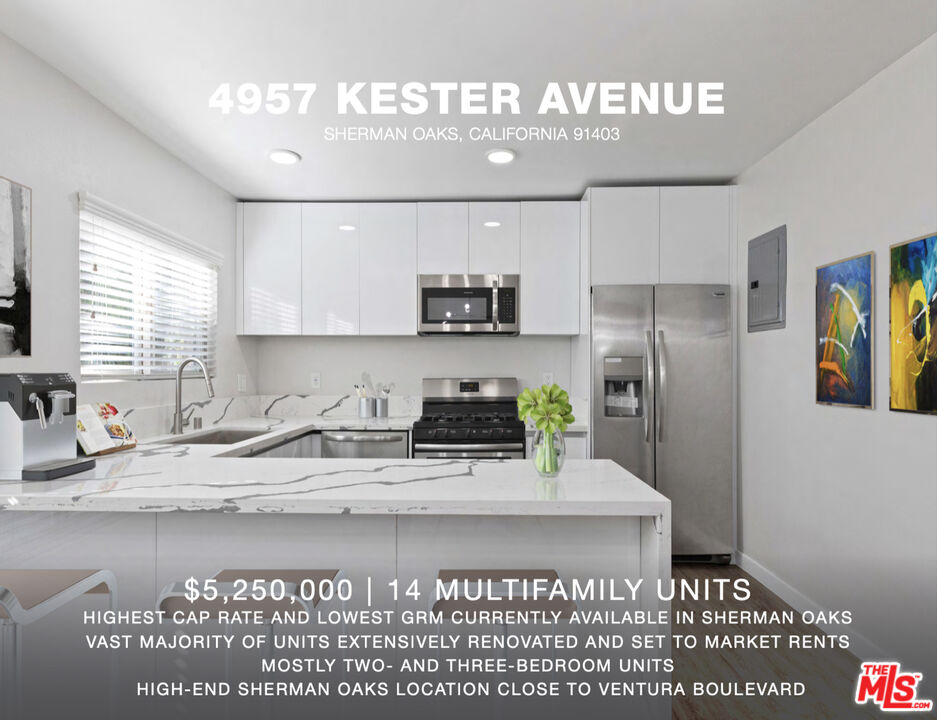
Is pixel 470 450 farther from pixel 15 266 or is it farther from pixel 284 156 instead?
pixel 15 266

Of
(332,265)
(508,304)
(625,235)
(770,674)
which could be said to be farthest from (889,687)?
(332,265)

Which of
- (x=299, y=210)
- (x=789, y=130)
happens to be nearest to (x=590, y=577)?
(x=789, y=130)

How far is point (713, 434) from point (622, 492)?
2.10 m

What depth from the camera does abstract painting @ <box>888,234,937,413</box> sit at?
200 centimetres

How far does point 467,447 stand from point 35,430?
7.37 feet

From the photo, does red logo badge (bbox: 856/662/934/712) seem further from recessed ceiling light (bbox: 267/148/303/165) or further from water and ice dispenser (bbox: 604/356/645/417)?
recessed ceiling light (bbox: 267/148/303/165)

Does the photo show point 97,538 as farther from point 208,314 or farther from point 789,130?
point 789,130

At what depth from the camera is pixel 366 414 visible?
4051mm

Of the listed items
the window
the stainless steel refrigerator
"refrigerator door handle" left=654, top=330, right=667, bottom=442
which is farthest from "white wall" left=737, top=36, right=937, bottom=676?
the window

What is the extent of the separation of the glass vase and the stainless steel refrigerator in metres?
1.79

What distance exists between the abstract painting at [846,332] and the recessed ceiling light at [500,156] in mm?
1596

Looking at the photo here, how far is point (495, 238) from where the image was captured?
3861mm

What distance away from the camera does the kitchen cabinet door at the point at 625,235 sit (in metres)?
3.52

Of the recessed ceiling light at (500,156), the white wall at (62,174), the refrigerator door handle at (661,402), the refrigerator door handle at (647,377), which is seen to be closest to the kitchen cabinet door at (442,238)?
the recessed ceiling light at (500,156)
